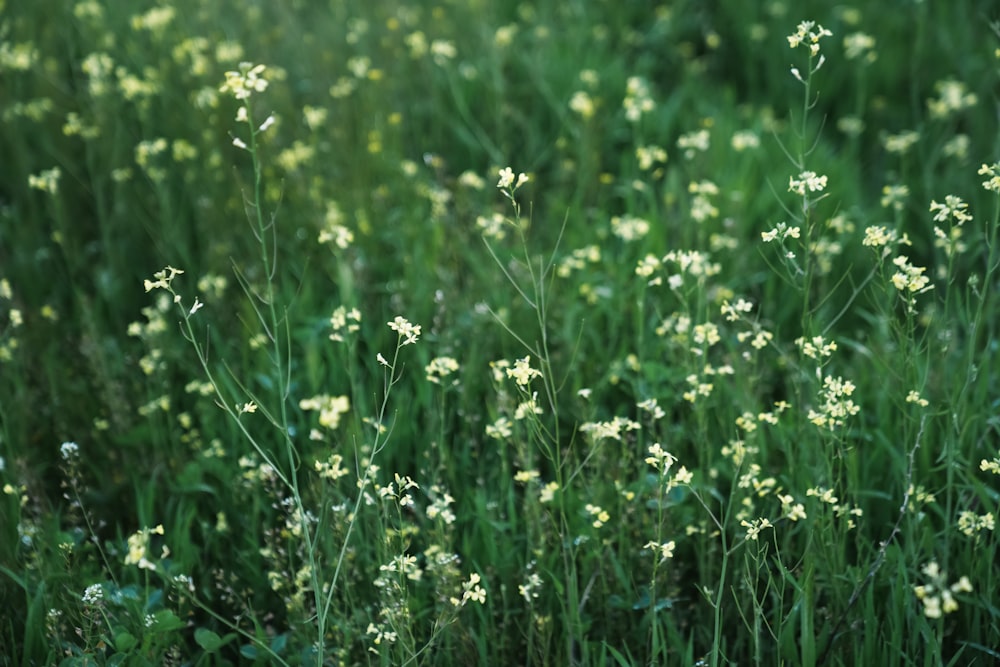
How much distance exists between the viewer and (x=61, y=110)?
423 cm

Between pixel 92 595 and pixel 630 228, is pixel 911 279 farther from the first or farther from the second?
pixel 92 595

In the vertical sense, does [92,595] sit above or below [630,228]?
below

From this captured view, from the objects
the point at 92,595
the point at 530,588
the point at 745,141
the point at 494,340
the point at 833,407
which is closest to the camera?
the point at 92,595

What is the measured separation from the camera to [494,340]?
10.3 feet

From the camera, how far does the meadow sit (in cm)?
223

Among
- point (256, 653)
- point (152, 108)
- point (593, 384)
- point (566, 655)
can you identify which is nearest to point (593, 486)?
point (566, 655)

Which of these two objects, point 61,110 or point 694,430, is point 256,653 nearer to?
point 694,430

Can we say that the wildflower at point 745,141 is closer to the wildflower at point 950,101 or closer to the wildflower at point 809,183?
the wildflower at point 950,101

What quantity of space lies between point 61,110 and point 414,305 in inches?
80.9

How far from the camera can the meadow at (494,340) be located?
7.31 ft

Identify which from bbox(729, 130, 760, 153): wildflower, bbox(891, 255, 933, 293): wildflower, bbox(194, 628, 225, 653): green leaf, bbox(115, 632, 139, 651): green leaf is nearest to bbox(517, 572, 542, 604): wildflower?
bbox(194, 628, 225, 653): green leaf

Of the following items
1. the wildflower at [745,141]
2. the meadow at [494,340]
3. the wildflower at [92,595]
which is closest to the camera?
the wildflower at [92,595]

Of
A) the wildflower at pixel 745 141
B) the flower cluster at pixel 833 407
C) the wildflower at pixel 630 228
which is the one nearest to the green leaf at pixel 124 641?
the flower cluster at pixel 833 407

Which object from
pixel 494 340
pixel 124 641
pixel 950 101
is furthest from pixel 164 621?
pixel 950 101
